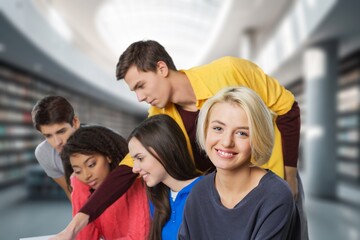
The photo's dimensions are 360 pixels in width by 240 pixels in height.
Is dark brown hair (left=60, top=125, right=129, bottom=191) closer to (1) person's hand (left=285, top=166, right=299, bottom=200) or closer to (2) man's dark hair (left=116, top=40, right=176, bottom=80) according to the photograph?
(2) man's dark hair (left=116, top=40, right=176, bottom=80)

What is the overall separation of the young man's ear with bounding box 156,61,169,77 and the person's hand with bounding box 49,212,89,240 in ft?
1.40

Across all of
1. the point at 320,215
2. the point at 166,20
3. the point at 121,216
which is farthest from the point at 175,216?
the point at 166,20

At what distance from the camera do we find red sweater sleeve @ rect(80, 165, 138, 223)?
98cm

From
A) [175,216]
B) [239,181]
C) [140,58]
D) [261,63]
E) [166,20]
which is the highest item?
[166,20]

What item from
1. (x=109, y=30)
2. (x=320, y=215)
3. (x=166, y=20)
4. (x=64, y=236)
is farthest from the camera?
(x=166, y=20)

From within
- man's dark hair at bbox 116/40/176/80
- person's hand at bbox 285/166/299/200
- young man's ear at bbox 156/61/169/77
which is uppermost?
man's dark hair at bbox 116/40/176/80

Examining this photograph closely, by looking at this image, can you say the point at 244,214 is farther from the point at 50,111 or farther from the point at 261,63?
the point at 261,63

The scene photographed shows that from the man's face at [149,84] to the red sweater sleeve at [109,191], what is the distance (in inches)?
8.0

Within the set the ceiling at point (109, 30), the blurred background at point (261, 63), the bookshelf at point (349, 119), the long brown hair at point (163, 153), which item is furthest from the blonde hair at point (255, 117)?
the bookshelf at point (349, 119)

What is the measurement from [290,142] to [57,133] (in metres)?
0.69

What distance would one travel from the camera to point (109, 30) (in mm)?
10695

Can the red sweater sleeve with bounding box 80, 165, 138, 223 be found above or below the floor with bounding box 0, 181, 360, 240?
above

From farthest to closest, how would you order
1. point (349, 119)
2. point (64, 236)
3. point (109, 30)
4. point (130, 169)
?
1. point (109, 30)
2. point (349, 119)
3. point (130, 169)
4. point (64, 236)

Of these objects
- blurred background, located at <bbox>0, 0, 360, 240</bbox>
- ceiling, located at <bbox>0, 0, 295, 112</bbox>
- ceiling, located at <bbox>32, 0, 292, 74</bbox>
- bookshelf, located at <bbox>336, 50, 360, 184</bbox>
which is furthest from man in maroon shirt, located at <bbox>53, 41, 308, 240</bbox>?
bookshelf, located at <bbox>336, 50, 360, 184</bbox>
